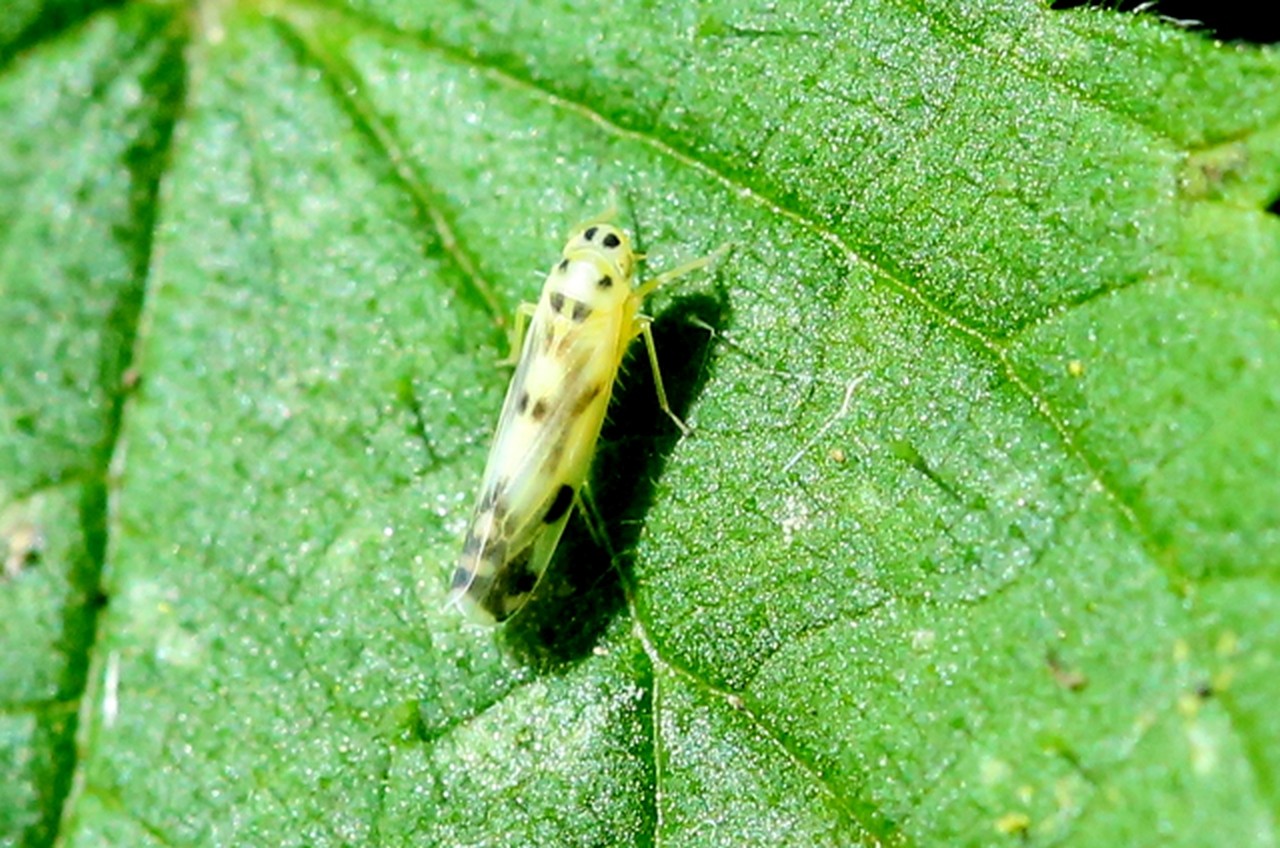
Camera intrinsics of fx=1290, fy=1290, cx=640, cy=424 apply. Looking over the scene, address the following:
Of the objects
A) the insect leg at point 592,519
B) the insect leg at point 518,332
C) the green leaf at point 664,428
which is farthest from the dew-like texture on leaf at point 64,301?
the insect leg at point 592,519

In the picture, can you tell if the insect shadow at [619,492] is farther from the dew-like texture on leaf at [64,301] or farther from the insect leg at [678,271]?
the dew-like texture on leaf at [64,301]

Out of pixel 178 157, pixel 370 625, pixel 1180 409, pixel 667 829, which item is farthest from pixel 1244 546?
pixel 178 157

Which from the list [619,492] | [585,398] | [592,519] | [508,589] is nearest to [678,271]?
[585,398]

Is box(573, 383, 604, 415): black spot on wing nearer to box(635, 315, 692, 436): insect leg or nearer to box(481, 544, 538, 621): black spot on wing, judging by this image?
box(635, 315, 692, 436): insect leg

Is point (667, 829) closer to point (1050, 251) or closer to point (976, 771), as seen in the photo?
→ point (976, 771)

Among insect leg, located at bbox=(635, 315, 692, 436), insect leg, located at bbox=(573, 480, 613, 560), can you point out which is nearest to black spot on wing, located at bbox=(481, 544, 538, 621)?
insect leg, located at bbox=(573, 480, 613, 560)
